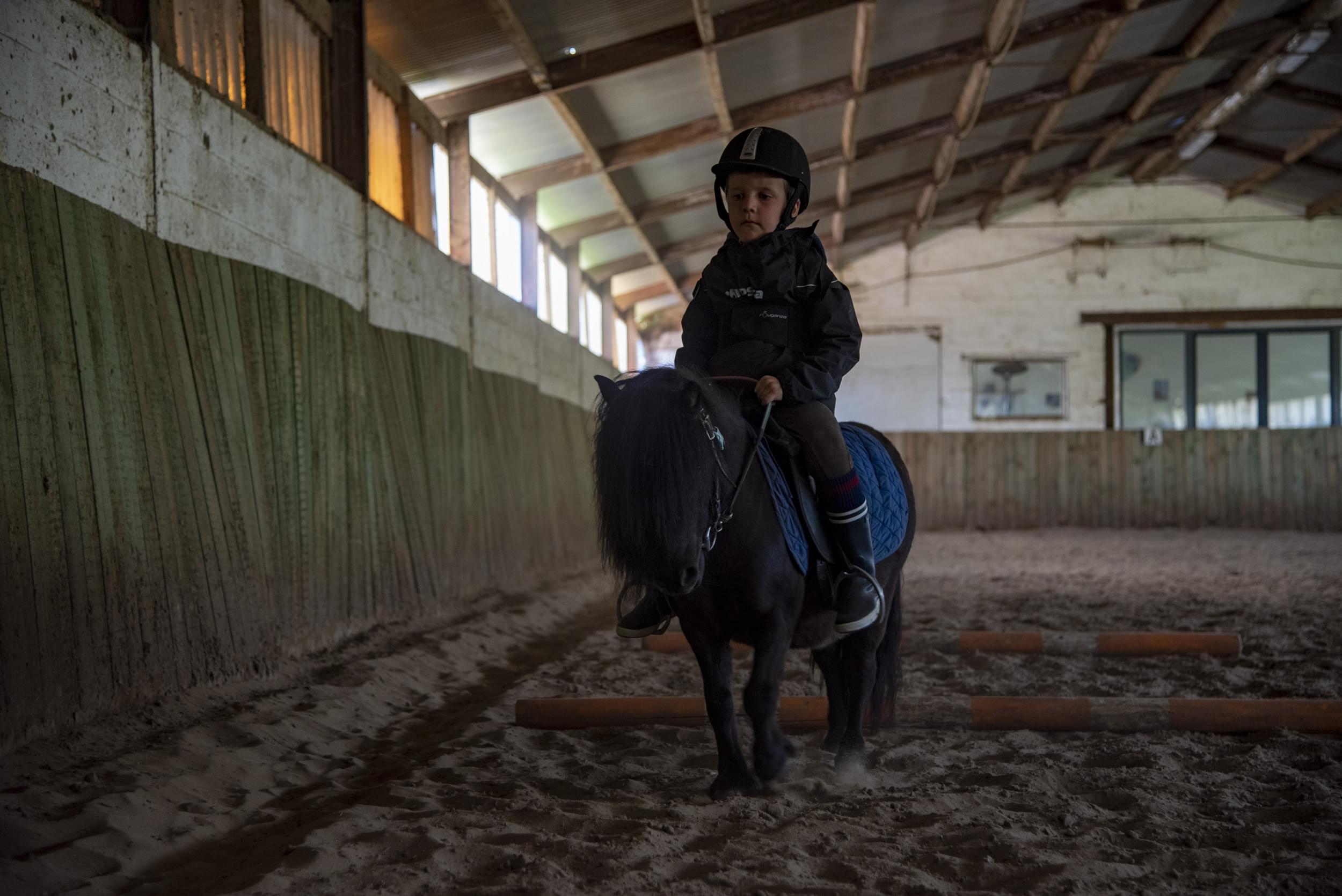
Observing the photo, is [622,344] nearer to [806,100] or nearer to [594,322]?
[594,322]

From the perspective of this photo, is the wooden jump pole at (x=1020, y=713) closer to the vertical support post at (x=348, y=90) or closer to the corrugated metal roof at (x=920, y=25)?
the vertical support post at (x=348, y=90)

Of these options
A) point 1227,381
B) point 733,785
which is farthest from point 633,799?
point 1227,381

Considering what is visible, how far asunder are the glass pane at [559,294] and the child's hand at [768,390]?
35.3 feet

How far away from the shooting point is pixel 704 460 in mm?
2814

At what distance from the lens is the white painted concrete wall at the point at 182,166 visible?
3.72 metres

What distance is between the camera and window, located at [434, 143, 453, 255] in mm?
9391

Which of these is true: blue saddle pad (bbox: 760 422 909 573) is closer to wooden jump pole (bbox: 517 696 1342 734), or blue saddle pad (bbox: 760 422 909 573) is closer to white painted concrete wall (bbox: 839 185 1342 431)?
wooden jump pole (bbox: 517 696 1342 734)

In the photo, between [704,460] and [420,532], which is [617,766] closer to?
[704,460]

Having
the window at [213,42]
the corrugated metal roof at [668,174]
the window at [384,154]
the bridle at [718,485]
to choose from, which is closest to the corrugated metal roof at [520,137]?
the corrugated metal roof at [668,174]

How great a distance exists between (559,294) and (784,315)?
11598 mm

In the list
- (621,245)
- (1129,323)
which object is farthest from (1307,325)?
(621,245)

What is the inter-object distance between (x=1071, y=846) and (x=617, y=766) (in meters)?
1.54

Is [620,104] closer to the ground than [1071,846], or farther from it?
farther from it

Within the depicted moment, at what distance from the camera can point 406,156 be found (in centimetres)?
853
